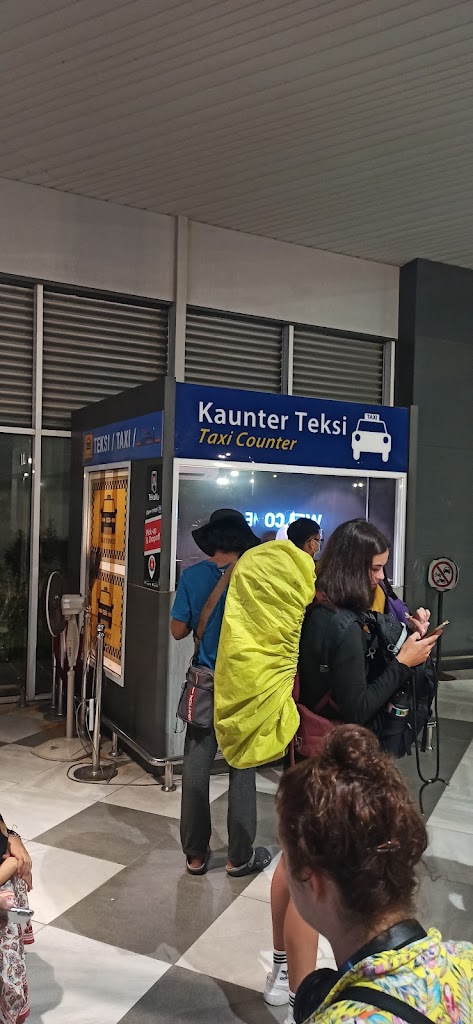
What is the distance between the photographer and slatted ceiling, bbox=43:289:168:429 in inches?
278

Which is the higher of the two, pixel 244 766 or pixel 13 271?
pixel 13 271

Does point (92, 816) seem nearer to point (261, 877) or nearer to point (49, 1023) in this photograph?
point (261, 877)

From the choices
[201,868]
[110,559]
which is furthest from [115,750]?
[201,868]

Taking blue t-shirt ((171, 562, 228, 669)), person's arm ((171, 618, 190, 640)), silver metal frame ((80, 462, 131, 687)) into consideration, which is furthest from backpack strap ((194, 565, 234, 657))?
silver metal frame ((80, 462, 131, 687))

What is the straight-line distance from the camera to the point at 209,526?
3.53 metres

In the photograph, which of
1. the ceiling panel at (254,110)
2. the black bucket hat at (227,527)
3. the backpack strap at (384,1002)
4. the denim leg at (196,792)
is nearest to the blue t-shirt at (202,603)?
the black bucket hat at (227,527)

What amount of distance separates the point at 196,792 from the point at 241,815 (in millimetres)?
234

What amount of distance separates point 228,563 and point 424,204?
5306 millimetres

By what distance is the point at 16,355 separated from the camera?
693cm

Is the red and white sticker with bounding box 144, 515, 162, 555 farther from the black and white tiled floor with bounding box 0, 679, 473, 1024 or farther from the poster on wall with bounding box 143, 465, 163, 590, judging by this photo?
the black and white tiled floor with bounding box 0, 679, 473, 1024

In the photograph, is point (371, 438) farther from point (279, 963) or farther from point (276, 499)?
point (279, 963)

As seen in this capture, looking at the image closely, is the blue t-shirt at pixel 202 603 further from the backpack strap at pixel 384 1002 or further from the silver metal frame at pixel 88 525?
the backpack strap at pixel 384 1002

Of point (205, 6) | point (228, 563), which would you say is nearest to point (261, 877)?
point (228, 563)

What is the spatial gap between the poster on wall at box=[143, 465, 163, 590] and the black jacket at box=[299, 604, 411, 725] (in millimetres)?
2332
